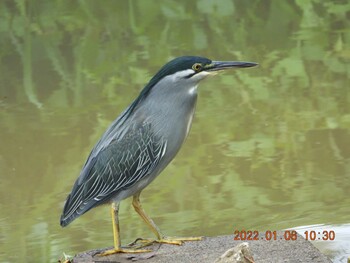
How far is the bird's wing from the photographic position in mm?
4613

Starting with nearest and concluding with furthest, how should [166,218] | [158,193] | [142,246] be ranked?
[142,246]
[166,218]
[158,193]

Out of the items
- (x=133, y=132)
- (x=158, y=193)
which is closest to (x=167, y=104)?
(x=133, y=132)

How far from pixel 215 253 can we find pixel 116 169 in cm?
61

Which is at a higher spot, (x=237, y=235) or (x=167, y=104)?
(x=167, y=104)

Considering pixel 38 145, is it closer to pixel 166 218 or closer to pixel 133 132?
pixel 166 218

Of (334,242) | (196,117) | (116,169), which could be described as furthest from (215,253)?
(196,117)

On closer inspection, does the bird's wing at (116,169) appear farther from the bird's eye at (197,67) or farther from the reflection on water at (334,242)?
the reflection on water at (334,242)

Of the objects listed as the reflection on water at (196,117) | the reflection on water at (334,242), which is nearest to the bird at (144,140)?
the reflection on water at (196,117)

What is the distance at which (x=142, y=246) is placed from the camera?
16.0 feet

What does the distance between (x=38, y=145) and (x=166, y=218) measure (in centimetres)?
172

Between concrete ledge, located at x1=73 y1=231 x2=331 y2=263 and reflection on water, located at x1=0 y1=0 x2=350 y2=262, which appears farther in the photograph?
reflection on water, located at x1=0 y1=0 x2=350 y2=262
